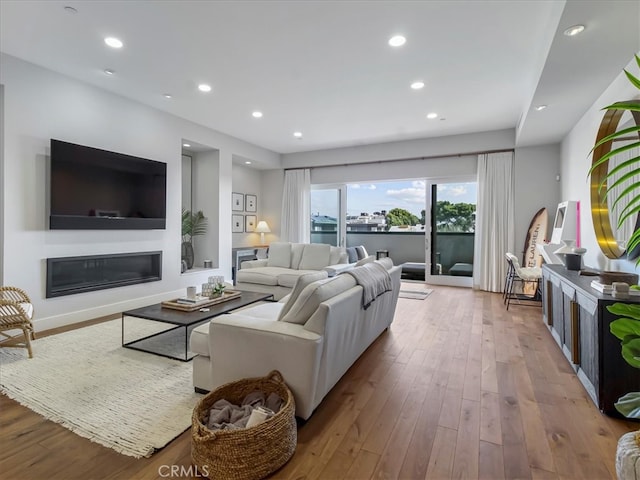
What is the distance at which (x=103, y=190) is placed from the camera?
4.19m

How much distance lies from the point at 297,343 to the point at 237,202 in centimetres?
578

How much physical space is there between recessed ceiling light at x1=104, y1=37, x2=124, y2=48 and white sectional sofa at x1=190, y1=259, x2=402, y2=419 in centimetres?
283

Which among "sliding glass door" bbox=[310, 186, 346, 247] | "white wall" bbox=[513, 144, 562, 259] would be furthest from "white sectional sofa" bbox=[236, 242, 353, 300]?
"white wall" bbox=[513, 144, 562, 259]

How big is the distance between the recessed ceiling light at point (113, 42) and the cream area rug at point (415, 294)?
16.1 ft

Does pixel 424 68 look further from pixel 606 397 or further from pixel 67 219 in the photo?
pixel 67 219

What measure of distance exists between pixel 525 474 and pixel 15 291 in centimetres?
428

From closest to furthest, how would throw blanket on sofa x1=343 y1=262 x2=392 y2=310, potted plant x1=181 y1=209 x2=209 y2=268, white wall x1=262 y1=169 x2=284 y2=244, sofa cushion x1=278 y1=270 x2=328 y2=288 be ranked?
throw blanket on sofa x1=343 y1=262 x2=392 y2=310 < sofa cushion x1=278 y1=270 x2=328 y2=288 < potted plant x1=181 y1=209 x2=209 y2=268 < white wall x1=262 y1=169 x2=284 y2=244

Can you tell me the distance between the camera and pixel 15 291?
317 cm

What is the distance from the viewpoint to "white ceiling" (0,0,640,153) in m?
2.59

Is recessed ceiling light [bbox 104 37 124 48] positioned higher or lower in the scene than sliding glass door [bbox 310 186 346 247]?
higher

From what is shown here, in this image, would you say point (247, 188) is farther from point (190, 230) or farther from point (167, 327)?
point (167, 327)

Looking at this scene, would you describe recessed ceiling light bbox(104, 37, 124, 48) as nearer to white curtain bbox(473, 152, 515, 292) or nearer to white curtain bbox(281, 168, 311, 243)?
white curtain bbox(281, 168, 311, 243)

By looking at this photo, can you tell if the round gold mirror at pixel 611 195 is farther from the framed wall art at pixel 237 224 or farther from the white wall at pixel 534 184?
the framed wall art at pixel 237 224

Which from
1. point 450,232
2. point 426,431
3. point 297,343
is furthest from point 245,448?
point 450,232
